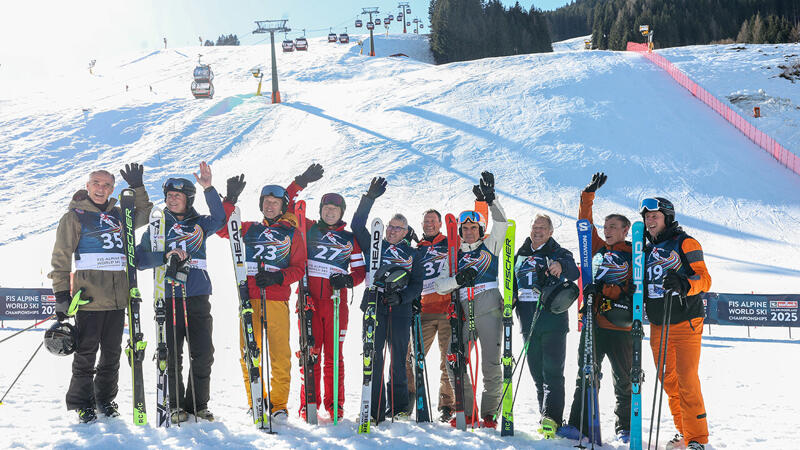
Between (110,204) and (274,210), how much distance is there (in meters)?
1.27

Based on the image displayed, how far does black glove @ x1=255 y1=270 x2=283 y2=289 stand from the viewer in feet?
14.3

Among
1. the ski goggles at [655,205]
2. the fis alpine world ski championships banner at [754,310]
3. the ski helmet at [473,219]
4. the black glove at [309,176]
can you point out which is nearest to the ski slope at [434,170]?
the fis alpine world ski championships banner at [754,310]

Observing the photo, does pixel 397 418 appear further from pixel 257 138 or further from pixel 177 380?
pixel 257 138

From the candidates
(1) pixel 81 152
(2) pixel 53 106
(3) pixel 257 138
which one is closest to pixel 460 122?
(3) pixel 257 138

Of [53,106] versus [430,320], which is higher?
[53,106]

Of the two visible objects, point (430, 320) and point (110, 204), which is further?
point (430, 320)

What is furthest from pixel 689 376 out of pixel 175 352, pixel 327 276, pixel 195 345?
pixel 175 352

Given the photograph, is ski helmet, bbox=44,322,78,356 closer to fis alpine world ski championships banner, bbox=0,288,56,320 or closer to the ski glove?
the ski glove

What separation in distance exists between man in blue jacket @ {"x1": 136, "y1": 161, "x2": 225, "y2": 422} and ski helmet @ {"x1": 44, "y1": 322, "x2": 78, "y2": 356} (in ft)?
2.14

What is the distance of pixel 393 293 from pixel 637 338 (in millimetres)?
1761

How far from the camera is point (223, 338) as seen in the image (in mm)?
7828

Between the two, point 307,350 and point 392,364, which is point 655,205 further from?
point 307,350

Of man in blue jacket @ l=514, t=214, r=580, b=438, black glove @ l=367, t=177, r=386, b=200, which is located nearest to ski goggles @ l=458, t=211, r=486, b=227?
man in blue jacket @ l=514, t=214, r=580, b=438

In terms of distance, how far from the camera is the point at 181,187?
15.4 ft
